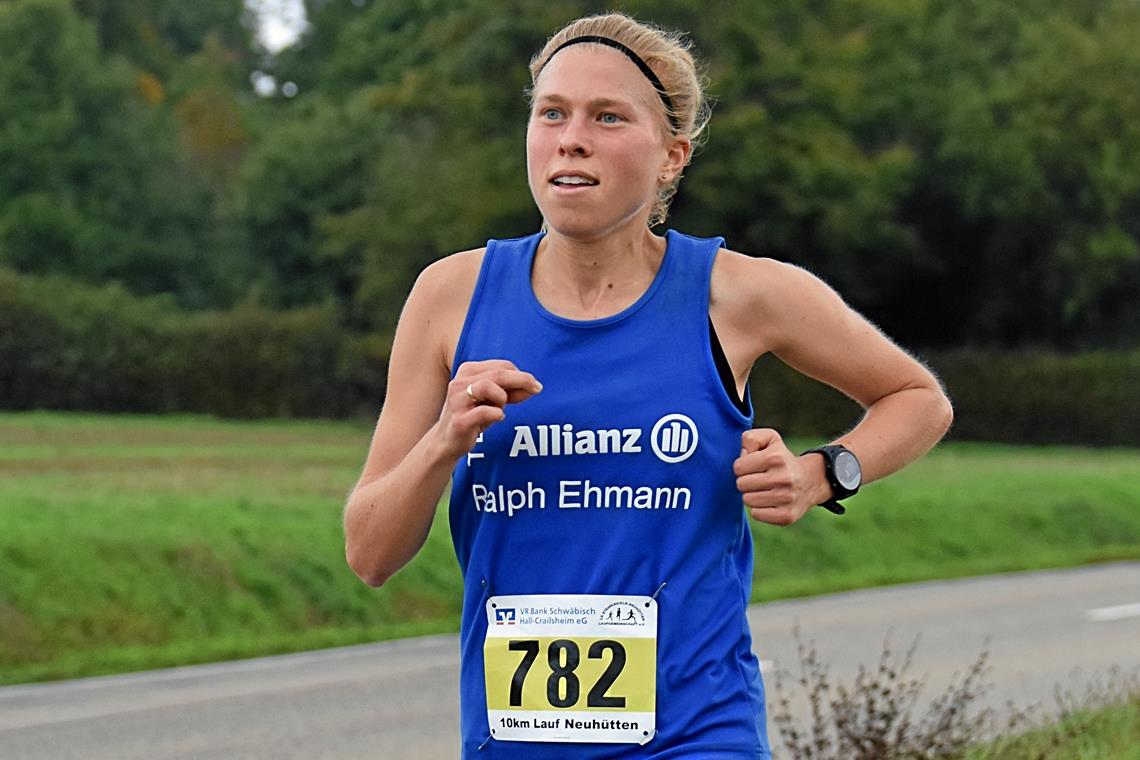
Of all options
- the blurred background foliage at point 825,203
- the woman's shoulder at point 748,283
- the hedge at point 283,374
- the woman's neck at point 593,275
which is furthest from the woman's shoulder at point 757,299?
the hedge at point 283,374

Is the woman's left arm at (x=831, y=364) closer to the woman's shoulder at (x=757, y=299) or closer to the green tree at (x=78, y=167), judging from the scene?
the woman's shoulder at (x=757, y=299)

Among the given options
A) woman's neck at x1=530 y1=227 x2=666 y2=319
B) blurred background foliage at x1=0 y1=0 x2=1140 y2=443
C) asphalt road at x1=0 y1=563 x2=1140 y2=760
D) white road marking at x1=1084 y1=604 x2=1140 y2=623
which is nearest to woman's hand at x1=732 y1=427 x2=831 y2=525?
woman's neck at x1=530 y1=227 x2=666 y2=319

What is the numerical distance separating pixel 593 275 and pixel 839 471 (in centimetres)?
49

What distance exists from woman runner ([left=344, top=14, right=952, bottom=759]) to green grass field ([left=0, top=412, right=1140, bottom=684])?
9897mm

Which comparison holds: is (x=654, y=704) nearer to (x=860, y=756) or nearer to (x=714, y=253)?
(x=714, y=253)

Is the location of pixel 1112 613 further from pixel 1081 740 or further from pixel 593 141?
pixel 593 141

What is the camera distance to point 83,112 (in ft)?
209

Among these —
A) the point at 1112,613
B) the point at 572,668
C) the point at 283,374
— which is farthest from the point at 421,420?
the point at 283,374

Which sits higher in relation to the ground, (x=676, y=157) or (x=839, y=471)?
(x=676, y=157)

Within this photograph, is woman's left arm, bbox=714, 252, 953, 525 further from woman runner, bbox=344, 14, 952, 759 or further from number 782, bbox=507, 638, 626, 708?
number 782, bbox=507, 638, 626, 708

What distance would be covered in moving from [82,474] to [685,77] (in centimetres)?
2170

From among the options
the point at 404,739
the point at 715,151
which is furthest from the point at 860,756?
the point at 715,151

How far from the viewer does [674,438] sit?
3.24 meters

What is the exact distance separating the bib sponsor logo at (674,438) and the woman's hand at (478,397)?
0.70ft
